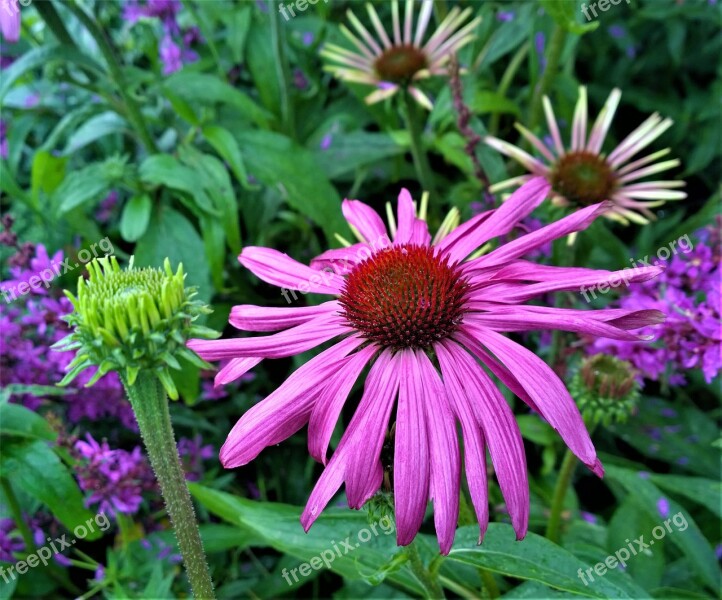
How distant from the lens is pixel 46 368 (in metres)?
1.31

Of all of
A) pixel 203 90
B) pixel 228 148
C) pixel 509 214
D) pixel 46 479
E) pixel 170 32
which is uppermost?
pixel 170 32

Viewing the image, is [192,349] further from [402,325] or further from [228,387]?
[228,387]

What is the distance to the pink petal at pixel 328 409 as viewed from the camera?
754 millimetres

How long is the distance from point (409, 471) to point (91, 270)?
1.26 ft

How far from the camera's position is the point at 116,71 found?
1.44 metres

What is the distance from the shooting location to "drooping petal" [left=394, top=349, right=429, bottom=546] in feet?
2.20

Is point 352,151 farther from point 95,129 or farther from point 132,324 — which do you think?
point 132,324

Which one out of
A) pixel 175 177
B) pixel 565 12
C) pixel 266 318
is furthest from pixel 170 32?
pixel 266 318

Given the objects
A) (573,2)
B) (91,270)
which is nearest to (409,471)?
(91,270)

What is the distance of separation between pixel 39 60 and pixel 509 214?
3.19 feet

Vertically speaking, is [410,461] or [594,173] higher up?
[594,173]

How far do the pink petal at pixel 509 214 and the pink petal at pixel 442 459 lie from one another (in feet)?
0.67

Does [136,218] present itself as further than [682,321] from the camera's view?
Yes

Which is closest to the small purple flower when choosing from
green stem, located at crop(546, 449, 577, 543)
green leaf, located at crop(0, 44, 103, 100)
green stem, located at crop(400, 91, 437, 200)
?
green stem, located at crop(546, 449, 577, 543)
